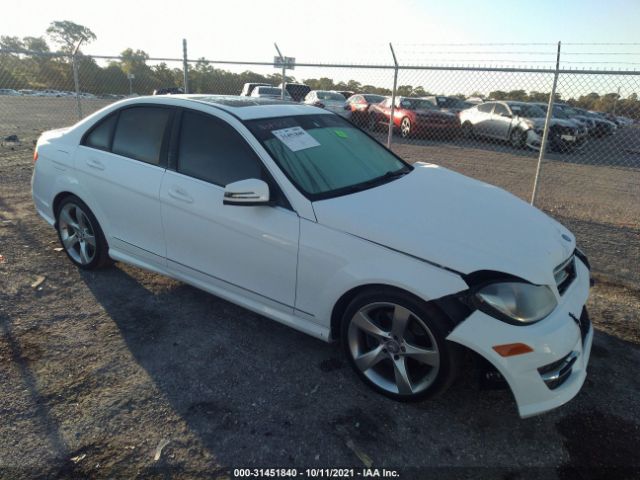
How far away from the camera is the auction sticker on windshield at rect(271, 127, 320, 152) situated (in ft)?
10.7

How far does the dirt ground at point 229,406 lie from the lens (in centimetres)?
241

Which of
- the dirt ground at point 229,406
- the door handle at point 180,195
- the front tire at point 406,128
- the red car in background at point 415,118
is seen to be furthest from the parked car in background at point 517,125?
the door handle at point 180,195

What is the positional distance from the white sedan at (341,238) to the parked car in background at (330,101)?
43.5 ft

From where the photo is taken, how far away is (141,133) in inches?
149

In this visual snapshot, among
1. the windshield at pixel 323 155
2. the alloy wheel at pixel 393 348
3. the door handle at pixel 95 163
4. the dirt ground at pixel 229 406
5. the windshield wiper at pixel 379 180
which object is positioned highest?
the windshield at pixel 323 155

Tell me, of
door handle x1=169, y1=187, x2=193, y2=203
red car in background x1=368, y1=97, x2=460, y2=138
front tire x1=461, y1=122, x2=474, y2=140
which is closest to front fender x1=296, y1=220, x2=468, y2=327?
door handle x1=169, y1=187, x2=193, y2=203

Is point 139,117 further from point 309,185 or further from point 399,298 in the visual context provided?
point 399,298

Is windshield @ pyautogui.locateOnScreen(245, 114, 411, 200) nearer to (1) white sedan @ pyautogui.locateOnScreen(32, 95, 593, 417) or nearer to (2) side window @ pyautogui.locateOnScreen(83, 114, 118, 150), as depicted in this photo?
(1) white sedan @ pyautogui.locateOnScreen(32, 95, 593, 417)

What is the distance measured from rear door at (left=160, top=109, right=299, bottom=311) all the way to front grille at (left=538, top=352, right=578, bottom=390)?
1.49 meters

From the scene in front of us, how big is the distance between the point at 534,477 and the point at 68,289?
379cm

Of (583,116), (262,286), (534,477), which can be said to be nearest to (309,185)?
(262,286)

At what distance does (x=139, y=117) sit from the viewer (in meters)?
3.84

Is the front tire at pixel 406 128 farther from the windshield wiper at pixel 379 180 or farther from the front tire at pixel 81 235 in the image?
the front tire at pixel 81 235


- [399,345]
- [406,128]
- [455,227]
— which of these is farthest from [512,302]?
[406,128]
